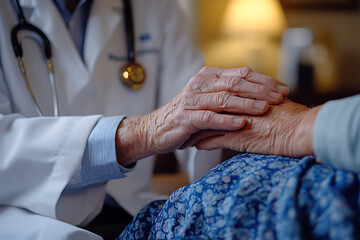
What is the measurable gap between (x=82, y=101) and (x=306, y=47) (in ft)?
6.26

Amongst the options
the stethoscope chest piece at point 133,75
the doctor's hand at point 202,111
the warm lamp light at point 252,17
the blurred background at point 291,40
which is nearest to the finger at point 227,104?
the doctor's hand at point 202,111

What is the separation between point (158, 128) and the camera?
26.4 inches

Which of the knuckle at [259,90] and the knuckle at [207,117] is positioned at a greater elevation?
the knuckle at [259,90]

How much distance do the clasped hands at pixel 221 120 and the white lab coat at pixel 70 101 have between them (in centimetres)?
11

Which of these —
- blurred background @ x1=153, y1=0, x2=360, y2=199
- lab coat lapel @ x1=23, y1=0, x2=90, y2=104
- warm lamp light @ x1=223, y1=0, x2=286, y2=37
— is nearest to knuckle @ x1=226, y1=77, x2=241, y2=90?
lab coat lapel @ x1=23, y1=0, x2=90, y2=104

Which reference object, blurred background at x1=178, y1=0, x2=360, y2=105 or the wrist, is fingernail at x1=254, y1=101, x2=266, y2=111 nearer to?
the wrist

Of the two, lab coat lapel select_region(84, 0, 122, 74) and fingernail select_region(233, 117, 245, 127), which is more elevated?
lab coat lapel select_region(84, 0, 122, 74)

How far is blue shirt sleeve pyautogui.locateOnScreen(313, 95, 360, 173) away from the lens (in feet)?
1.39

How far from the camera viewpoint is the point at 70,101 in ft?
2.88

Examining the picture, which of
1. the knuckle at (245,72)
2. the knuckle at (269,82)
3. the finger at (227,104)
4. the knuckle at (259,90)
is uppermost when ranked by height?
the knuckle at (245,72)

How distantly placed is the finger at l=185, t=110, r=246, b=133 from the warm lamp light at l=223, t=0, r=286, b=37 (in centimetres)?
171

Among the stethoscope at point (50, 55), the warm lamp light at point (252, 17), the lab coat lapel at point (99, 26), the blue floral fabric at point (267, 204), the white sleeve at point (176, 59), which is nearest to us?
the blue floral fabric at point (267, 204)

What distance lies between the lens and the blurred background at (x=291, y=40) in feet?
7.17

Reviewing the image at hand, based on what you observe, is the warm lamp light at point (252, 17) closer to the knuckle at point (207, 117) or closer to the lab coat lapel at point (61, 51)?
the lab coat lapel at point (61, 51)
